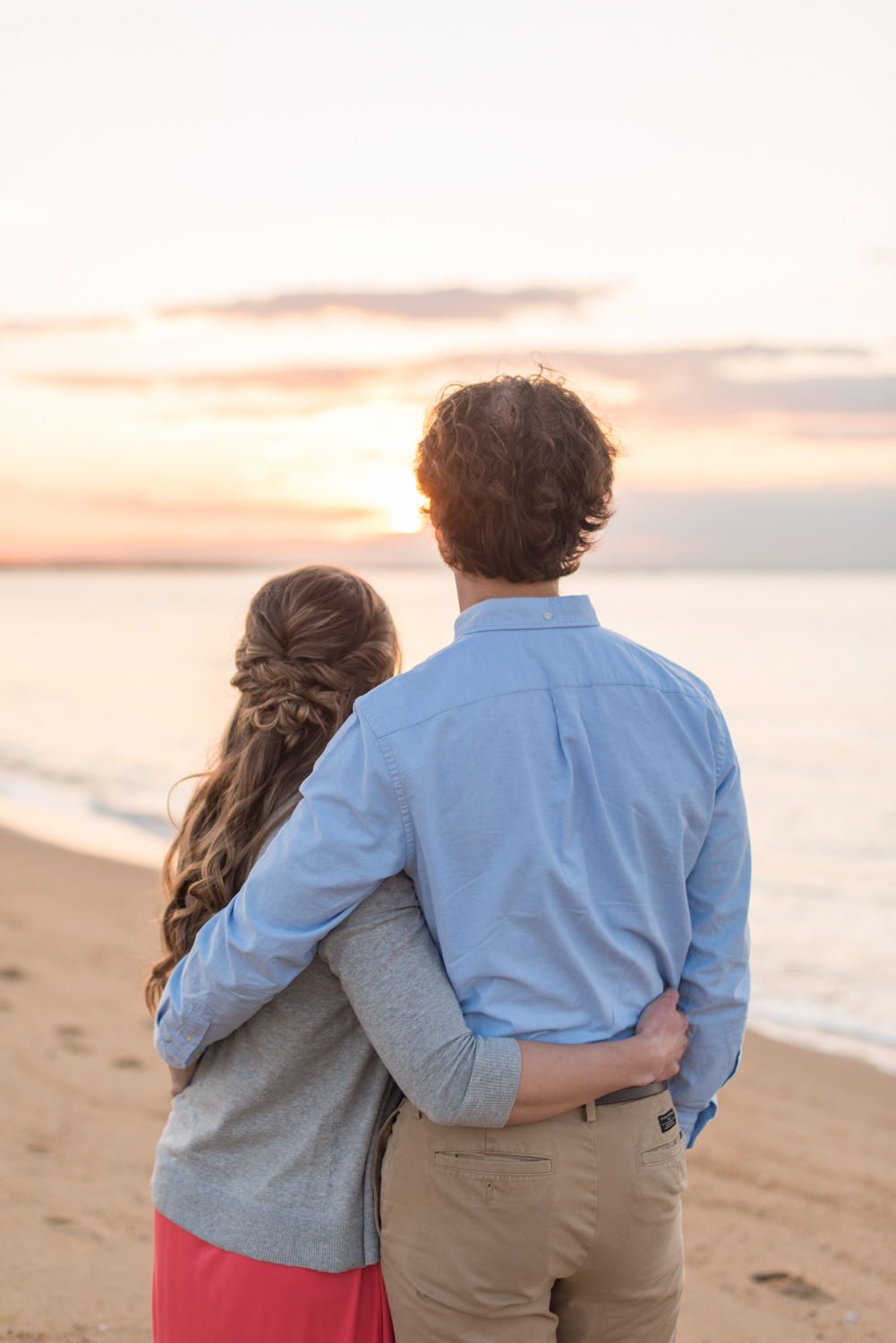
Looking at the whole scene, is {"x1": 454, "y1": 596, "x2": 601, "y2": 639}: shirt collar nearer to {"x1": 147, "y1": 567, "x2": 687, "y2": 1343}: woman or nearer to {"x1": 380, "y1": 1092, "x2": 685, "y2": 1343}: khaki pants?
{"x1": 147, "y1": 567, "x2": 687, "y2": 1343}: woman

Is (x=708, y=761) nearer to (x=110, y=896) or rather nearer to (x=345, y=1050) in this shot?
(x=345, y=1050)

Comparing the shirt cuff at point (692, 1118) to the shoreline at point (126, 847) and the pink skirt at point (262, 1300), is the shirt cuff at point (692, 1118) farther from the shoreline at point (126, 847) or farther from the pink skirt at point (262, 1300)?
the shoreline at point (126, 847)

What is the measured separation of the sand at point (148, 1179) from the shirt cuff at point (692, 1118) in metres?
0.76

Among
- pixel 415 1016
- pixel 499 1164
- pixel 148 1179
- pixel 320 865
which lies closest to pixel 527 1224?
pixel 499 1164

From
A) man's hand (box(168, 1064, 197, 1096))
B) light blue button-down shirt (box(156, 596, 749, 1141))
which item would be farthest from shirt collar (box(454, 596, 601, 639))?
man's hand (box(168, 1064, 197, 1096))

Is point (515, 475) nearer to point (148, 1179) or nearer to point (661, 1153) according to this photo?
point (661, 1153)

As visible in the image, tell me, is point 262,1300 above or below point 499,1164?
below

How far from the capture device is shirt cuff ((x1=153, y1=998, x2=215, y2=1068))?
5.20ft

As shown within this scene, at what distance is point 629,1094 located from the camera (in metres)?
1.56

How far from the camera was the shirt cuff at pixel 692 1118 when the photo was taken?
1.79 metres

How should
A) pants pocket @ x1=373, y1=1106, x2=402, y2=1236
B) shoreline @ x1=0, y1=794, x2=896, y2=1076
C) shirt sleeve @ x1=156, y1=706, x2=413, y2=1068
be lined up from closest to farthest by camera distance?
shirt sleeve @ x1=156, y1=706, x2=413, y2=1068
pants pocket @ x1=373, y1=1106, x2=402, y2=1236
shoreline @ x1=0, y1=794, x2=896, y2=1076

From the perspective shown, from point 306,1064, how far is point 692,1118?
0.68m

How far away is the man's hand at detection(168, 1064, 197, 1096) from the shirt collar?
0.87m

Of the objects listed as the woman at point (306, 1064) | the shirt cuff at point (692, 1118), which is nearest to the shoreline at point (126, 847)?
the shirt cuff at point (692, 1118)
